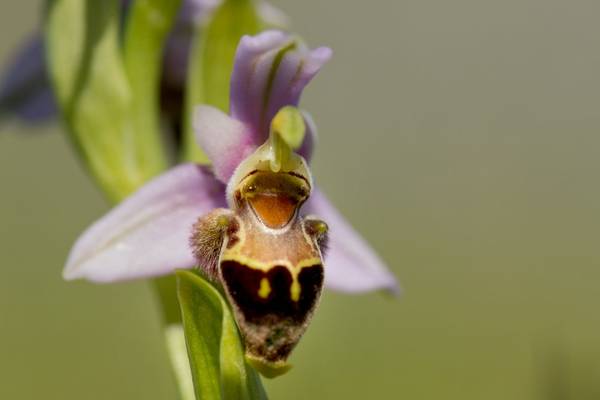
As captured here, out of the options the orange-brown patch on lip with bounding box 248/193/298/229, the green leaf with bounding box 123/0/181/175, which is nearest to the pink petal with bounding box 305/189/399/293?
the orange-brown patch on lip with bounding box 248/193/298/229

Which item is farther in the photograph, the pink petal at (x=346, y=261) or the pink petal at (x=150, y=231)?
the pink petal at (x=346, y=261)

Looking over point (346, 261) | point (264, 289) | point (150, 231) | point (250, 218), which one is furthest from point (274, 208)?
point (346, 261)

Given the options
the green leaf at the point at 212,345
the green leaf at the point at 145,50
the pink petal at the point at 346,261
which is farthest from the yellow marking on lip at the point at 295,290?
the green leaf at the point at 145,50

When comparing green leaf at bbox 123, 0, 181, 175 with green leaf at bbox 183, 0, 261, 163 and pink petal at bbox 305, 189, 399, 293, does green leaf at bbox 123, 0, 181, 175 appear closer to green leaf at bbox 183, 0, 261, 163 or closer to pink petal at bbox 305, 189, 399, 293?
green leaf at bbox 183, 0, 261, 163

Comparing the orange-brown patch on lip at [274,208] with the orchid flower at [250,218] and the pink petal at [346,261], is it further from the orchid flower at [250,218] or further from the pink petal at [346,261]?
the pink petal at [346,261]

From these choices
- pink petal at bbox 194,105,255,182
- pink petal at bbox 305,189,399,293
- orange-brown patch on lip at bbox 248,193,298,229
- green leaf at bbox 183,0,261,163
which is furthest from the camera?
green leaf at bbox 183,0,261,163

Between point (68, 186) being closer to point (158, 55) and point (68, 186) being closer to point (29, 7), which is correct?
point (29, 7)
